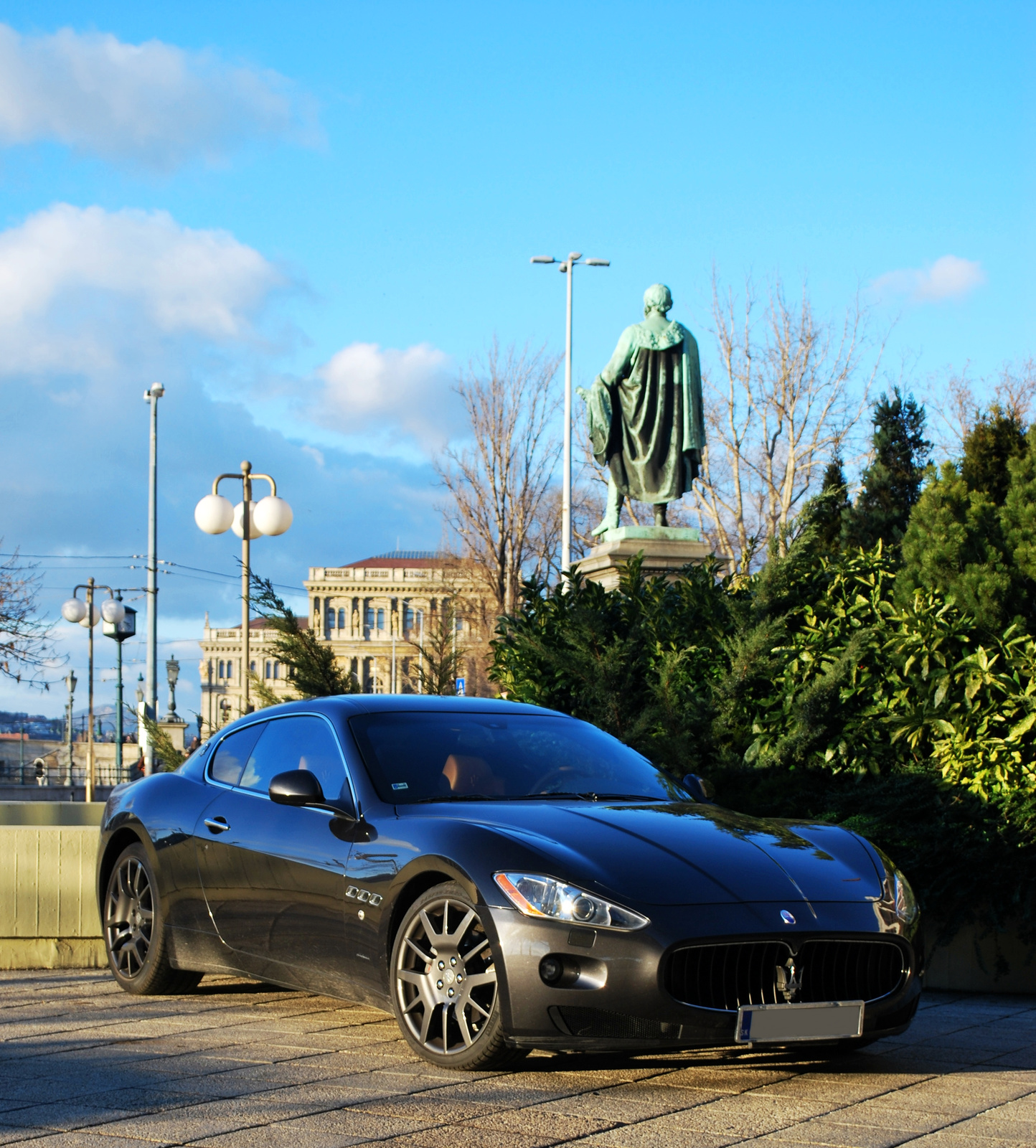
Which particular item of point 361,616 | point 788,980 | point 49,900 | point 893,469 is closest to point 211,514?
point 49,900

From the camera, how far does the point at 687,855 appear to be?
5.00m

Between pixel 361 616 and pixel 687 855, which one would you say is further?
pixel 361 616

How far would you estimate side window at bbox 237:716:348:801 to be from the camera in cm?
586

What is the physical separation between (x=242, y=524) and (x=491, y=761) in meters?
12.0

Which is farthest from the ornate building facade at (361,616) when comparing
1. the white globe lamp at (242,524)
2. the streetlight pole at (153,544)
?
the white globe lamp at (242,524)

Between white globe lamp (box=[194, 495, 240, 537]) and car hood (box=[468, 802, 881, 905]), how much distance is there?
12.3m

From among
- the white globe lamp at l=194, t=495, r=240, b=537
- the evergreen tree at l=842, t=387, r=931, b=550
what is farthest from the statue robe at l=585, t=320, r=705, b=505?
the evergreen tree at l=842, t=387, r=931, b=550

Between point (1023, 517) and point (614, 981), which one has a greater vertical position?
point (1023, 517)

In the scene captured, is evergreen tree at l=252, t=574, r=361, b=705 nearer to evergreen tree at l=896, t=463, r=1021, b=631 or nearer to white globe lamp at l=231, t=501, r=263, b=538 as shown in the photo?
evergreen tree at l=896, t=463, r=1021, b=631

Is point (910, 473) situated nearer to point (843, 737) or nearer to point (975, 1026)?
point (843, 737)

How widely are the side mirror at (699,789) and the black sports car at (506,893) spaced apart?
2 cm

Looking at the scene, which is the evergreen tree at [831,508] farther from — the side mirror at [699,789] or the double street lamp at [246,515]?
the double street lamp at [246,515]

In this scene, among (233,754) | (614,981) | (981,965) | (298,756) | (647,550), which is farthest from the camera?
(647,550)

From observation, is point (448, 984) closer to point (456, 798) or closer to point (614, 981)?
point (614, 981)
